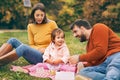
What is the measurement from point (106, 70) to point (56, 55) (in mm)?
1510

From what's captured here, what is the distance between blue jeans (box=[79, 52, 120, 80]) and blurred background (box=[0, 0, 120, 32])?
1431cm

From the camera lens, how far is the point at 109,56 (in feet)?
20.2

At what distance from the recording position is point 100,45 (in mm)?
6047

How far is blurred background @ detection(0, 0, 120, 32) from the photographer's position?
67.8ft

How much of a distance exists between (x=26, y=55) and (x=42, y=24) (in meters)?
0.84

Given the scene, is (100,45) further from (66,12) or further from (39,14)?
(66,12)

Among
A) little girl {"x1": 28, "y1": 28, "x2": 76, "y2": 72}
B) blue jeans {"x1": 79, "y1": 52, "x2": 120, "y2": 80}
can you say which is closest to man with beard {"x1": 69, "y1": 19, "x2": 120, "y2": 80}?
blue jeans {"x1": 79, "y1": 52, "x2": 120, "y2": 80}

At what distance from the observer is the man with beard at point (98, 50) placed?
604 centimetres

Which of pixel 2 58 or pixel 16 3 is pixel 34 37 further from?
pixel 16 3

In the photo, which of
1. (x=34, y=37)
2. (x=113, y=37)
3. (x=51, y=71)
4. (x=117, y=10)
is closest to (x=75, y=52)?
(x=34, y=37)

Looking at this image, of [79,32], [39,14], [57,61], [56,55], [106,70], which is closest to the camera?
[106,70]

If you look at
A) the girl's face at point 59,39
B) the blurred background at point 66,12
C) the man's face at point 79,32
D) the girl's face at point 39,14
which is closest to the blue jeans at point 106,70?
the man's face at point 79,32

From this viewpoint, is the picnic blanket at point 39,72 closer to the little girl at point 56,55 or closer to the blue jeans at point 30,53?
the little girl at point 56,55

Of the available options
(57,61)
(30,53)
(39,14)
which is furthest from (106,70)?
(39,14)
